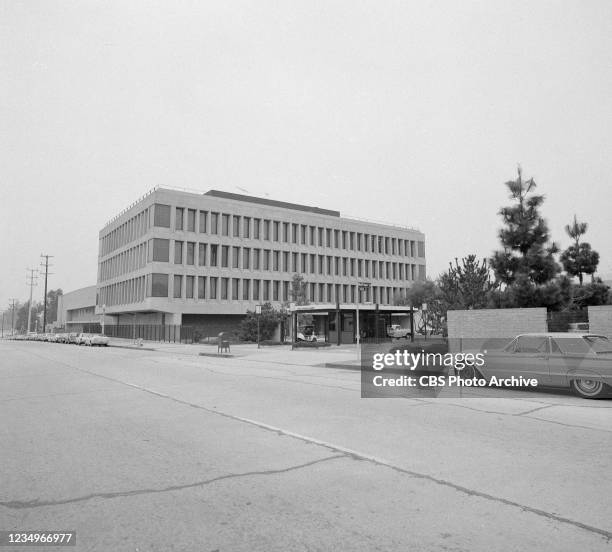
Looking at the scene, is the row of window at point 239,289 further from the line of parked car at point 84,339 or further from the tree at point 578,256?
the tree at point 578,256

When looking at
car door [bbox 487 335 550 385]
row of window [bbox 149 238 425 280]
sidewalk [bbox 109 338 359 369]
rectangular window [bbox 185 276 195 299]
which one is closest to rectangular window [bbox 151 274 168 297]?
row of window [bbox 149 238 425 280]

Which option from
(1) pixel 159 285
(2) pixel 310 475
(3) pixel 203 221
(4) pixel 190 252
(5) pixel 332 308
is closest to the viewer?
(2) pixel 310 475

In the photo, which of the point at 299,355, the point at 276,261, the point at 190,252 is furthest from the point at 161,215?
the point at 299,355

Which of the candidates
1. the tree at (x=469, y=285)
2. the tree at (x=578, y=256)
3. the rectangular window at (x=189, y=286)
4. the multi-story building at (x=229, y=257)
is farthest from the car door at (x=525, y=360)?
the rectangular window at (x=189, y=286)

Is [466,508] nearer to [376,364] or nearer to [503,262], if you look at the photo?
[376,364]

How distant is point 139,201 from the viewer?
70938 millimetres

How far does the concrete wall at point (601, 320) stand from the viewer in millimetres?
19578

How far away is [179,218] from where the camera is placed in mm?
66750

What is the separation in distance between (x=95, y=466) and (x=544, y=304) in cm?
2367

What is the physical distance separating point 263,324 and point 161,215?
23467 millimetres

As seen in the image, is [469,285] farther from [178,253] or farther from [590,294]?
[178,253]

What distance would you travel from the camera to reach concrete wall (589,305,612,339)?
1958 centimetres

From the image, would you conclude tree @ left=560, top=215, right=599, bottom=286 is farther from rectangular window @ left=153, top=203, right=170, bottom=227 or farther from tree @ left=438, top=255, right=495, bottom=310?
rectangular window @ left=153, top=203, right=170, bottom=227

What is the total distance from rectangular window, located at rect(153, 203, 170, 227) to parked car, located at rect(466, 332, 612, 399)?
2224 inches
